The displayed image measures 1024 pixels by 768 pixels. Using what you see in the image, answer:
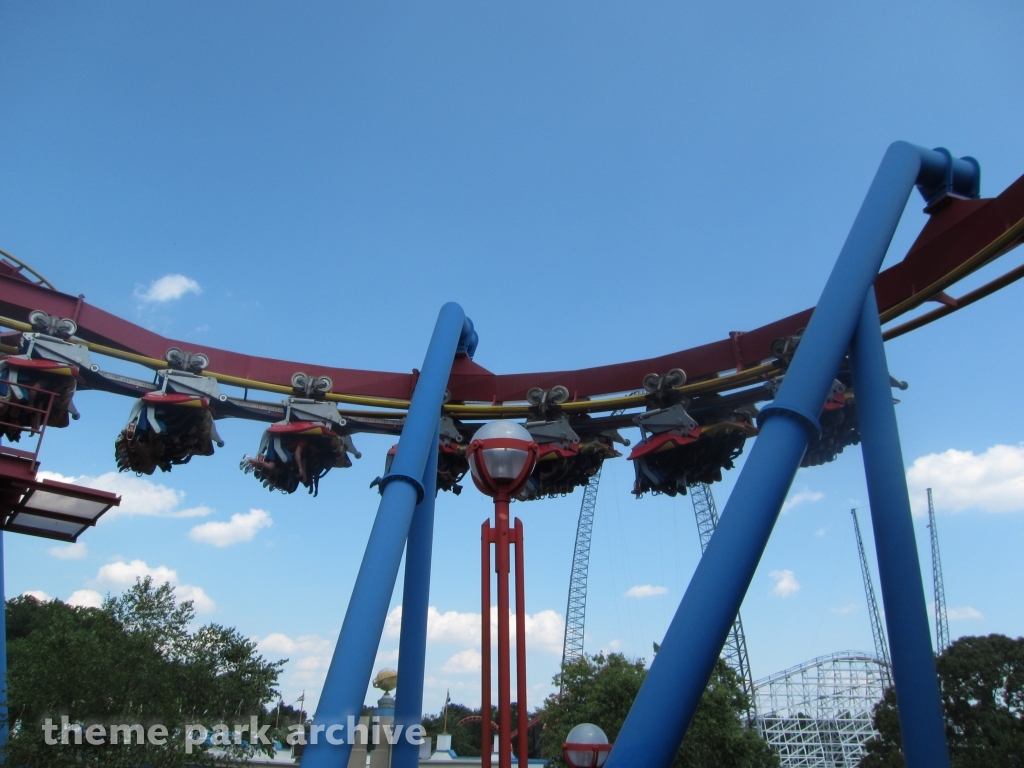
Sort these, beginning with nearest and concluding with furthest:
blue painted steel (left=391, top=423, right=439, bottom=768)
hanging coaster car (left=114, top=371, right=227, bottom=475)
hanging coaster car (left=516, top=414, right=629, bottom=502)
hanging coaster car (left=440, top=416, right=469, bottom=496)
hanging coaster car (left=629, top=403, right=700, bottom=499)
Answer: blue painted steel (left=391, top=423, right=439, bottom=768), hanging coaster car (left=114, top=371, right=227, bottom=475), hanging coaster car (left=629, top=403, right=700, bottom=499), hanging coaster car (left=516, top=414, right=629, bottom=502), hanging coaster car (left=440, top=416, right=469, bottom=496)

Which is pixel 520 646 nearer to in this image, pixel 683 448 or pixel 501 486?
pixel 501 486

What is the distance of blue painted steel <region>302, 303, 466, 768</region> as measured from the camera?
7652mm

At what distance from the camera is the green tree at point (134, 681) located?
1228 centimetres

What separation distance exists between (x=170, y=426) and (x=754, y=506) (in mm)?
9643

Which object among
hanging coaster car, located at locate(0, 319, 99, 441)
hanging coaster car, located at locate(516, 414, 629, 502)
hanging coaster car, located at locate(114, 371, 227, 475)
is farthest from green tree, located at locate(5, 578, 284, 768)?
hanging coaster car, located at locate(516, 414, 629, 502)

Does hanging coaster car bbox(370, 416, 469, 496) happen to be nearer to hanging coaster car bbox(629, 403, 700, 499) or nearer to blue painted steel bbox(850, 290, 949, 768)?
hanging coaster car bbox(629, 403, 700, 499)

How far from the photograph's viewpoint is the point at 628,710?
85.2 ft

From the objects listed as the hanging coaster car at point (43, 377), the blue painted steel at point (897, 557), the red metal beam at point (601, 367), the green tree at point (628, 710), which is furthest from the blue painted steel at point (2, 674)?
the green tree at point (628, 710)

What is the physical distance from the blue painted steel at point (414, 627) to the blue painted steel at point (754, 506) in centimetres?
471

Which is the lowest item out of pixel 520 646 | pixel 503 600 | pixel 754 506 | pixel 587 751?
pixel 587 751

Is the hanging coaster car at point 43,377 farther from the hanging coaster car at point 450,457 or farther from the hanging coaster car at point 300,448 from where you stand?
the hanging coaster car at point 450,457

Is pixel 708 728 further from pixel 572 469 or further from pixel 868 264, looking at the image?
pixel 868 264

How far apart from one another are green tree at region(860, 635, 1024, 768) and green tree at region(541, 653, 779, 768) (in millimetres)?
7541

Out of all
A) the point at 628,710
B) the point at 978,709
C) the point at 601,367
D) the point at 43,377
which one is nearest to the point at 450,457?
the point at 601,367
